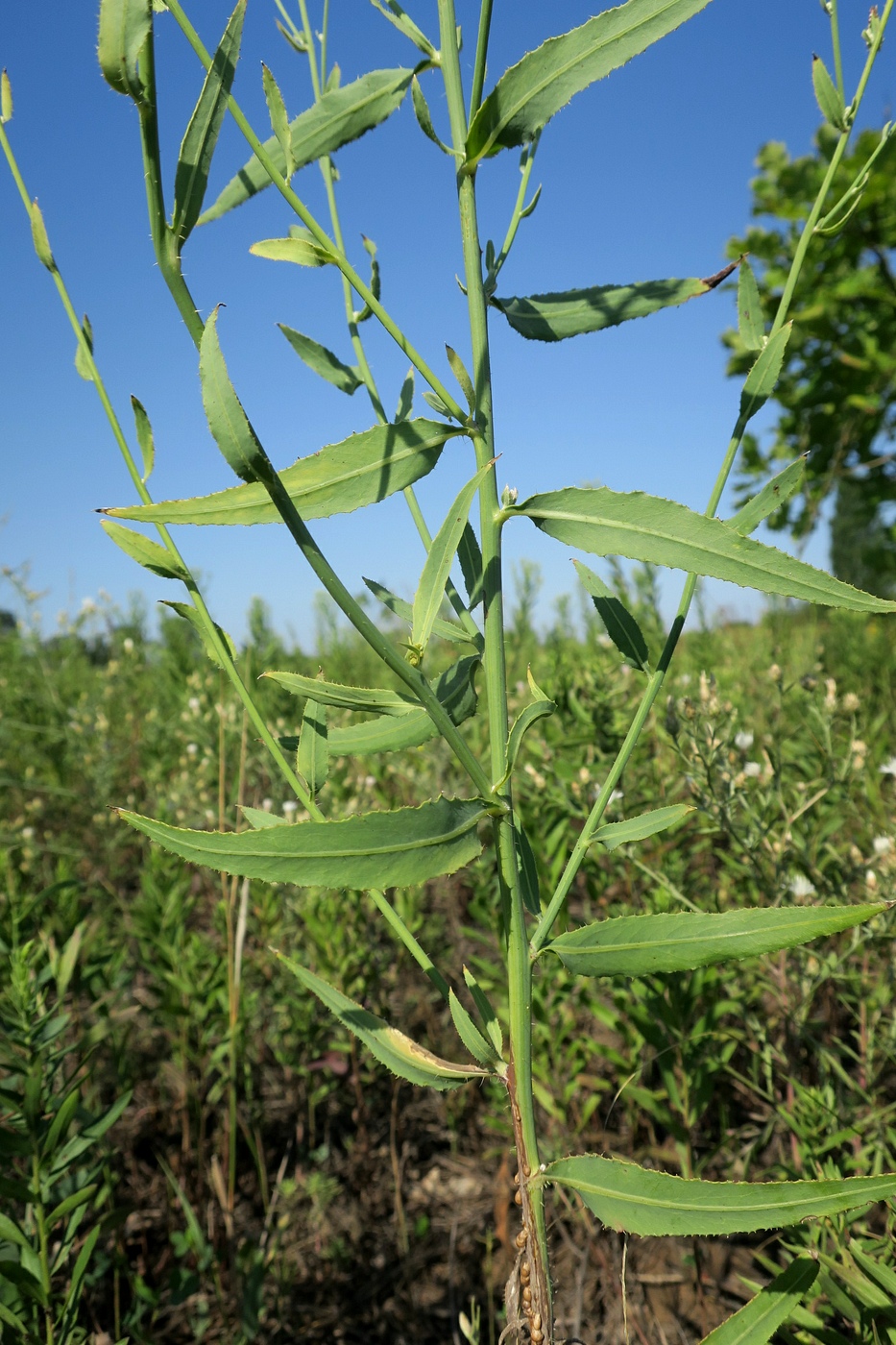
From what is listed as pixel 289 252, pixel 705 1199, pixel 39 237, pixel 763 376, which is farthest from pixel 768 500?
pixel 39 237

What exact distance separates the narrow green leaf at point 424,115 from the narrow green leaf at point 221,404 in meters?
0.33

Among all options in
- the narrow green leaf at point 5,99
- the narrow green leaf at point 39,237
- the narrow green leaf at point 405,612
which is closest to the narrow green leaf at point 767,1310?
the narrow green leaf at point 405,612

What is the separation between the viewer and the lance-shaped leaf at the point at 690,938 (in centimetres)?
54

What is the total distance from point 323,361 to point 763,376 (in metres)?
0.43

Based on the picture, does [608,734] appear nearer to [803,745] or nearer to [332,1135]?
[803,745]

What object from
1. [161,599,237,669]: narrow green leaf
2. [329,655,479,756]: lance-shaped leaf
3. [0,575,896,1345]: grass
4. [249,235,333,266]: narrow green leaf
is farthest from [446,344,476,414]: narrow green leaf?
[0,575,896,1345]: grass

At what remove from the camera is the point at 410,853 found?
0.55 meters

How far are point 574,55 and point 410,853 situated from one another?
23.4 inches

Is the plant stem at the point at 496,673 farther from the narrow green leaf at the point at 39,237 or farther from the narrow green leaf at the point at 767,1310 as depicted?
the narrow green leaf at the point at 39,237

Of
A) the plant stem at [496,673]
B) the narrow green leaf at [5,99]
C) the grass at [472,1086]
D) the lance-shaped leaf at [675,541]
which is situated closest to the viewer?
the lance-shaped leaf at [675,541]

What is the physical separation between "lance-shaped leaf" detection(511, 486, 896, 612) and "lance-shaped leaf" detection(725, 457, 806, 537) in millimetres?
150

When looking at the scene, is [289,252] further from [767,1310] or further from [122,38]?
[767,1310]

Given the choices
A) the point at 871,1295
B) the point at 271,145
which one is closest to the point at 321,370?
the point at 271,145

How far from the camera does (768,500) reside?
0.72 meters
